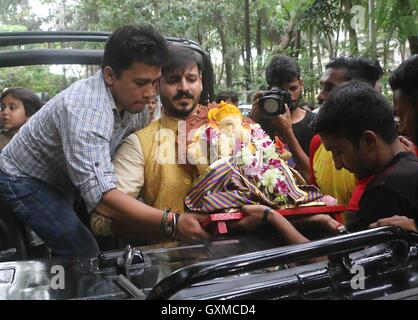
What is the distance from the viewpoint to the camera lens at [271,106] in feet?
9.71

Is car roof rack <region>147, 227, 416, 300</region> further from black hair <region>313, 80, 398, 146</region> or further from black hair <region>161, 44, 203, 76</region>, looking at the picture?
black hair <region>161, 44, 203, 76</region>

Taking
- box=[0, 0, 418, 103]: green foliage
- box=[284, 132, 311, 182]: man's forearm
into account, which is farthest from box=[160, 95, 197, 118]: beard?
box=[0, 0, 418, 103]: green foliage

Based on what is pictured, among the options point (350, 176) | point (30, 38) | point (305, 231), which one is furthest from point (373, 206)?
point (30, 38)

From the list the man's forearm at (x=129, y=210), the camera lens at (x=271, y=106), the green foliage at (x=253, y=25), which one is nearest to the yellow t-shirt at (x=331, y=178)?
the camera lens at (x=271, y=106)

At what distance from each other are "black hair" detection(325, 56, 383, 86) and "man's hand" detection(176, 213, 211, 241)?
136cm

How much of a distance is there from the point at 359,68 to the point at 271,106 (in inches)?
21.3

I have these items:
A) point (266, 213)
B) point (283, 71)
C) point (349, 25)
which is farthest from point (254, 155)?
point (349, 25)

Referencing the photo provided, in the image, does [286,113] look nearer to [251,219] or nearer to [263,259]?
[251,219]

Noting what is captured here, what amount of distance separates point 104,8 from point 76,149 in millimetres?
13203

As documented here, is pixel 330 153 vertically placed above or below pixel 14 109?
below

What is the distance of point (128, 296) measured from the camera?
4.48 feet

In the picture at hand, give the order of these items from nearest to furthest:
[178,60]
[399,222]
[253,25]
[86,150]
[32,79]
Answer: [399,222]
[86,150]
[178,60]
[253,25]
[32,79]

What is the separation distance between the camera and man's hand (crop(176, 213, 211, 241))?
6.63 feet

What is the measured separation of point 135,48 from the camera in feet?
7.35
